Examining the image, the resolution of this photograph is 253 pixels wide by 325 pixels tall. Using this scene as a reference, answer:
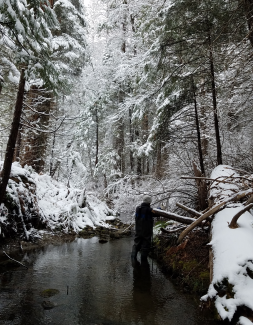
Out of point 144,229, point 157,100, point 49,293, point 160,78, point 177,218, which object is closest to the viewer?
point 49,293

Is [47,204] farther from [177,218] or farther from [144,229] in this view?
[177,218]

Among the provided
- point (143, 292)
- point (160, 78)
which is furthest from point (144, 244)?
point (160, 78)

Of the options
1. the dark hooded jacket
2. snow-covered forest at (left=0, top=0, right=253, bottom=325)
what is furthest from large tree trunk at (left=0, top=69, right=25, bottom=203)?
the dark hooded jacket

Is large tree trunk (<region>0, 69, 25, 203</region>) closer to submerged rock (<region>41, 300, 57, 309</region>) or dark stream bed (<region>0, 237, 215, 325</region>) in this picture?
dark stream bed (<region>0, 237, 215, 325</region>)

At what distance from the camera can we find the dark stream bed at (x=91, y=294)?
350 cm

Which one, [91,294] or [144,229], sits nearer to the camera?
[91,294]

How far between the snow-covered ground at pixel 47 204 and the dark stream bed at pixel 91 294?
70.5 inches

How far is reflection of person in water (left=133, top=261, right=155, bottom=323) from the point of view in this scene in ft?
12.3

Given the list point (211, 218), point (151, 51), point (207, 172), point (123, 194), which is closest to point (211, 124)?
point (207, 172)

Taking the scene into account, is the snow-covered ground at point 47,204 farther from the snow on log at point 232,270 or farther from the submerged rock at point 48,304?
the snow on log at point 232,270

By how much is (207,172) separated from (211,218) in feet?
13.7

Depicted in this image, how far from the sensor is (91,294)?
438 cm

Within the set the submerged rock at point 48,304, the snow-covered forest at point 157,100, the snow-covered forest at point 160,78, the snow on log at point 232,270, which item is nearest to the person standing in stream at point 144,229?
the snow-covered forest at point 160,78

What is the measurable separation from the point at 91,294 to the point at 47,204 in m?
6.16
